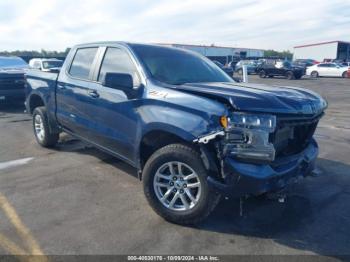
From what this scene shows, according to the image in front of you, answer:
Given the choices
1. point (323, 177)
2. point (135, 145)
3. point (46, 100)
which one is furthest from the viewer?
point (46, 100)

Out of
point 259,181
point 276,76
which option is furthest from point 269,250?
point 276,76

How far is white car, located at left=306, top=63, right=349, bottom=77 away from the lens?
3528 cm

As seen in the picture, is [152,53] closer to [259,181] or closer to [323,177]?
[259,181]

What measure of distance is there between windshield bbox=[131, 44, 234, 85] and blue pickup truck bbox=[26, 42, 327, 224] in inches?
0.7

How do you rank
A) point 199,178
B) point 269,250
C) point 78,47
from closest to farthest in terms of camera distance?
point 269,250 → point 199,178 → point 78,47

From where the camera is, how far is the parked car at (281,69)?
3108 cm

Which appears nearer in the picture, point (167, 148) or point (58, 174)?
point (167, 148)

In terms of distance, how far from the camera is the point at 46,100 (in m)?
6.38

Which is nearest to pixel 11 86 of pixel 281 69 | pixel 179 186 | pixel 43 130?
pixel 43 130

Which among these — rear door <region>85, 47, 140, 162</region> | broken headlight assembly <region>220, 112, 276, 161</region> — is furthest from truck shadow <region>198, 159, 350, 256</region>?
rear door <region>85, 47, 140, 162</region>

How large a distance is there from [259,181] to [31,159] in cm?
419

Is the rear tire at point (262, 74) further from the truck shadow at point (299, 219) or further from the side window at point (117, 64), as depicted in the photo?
the side window at point (117, 64)

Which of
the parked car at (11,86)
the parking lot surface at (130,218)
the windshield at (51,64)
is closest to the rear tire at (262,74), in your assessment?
the windshield at (51,64)

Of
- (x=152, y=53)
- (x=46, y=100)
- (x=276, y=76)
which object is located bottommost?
(x=276, y=76)
